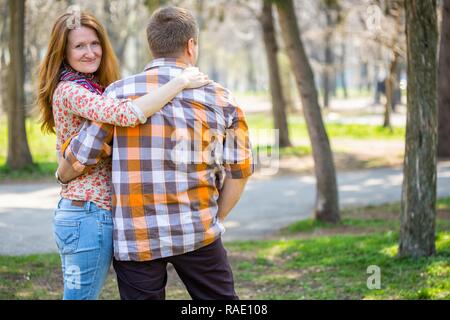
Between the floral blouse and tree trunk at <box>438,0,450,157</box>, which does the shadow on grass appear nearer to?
tree trunk at <box>438,0,450,157</box>

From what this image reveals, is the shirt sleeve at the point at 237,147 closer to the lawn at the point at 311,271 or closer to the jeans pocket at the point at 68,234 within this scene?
the jeans pocket at the point at 68,234

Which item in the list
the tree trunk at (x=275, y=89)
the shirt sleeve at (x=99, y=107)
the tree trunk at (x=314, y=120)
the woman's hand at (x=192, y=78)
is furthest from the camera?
the tree trunk at (x=275, y=89)

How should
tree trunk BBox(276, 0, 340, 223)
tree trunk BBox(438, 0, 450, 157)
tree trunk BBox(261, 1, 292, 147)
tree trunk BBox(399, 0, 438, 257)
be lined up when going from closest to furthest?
tree trunk BBox(399, 0, 438, 257) → tree trunk BBox(276, 0, 340, 223) → tree trunk BBox(438, 0, 450, 157) → tree trunk BBox(261, 1, 292, 147)

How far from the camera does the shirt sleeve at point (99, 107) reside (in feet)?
9.49

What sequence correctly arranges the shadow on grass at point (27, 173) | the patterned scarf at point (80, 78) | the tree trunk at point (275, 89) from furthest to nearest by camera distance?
the tree trunk at point (275, 89)
the shadow on grass at point (27, 173)
the patterned scarf at point (80, 78)

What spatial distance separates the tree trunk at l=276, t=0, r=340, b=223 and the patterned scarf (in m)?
6.92

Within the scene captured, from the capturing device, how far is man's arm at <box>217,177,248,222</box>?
3201 millimetres

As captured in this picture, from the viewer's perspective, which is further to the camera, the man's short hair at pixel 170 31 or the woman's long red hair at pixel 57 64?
the woman's long red hair at pixel 57 64

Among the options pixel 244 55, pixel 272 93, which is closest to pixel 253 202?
pixel 272 93

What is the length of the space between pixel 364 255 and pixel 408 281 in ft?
4.22

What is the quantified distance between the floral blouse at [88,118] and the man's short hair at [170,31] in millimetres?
314

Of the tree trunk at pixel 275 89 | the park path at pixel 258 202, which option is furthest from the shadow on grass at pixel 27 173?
the tree trunk at pixel 275 89

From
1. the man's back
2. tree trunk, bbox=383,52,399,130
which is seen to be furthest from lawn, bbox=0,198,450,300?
tree trunk, bbox=383,52,399,130

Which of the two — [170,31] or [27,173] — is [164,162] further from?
[27,173]
